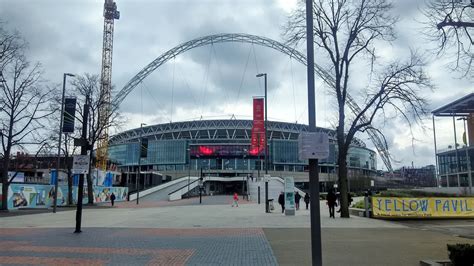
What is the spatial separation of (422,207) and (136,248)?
767 inches

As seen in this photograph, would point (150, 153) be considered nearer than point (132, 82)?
No

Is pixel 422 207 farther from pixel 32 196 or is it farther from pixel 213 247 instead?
pixel 32 196

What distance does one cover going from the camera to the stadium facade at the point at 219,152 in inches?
5389

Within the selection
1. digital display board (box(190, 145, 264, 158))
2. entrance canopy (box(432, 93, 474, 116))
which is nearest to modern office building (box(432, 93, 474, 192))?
entrance canopy (box(432, 93, 474, 116))

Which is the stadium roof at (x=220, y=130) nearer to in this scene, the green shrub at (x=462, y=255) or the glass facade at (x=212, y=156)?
the glass facade at (x=212, y=156)

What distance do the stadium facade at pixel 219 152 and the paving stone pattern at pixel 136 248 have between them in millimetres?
115045

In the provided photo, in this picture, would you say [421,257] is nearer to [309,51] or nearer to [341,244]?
[341,244]

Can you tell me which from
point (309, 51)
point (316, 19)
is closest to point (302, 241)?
point (309, 51)

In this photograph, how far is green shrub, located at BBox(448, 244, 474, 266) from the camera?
7957 millimetres

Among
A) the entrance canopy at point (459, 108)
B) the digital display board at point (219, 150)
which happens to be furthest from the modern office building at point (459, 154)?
the digital display board at point (219, 150)

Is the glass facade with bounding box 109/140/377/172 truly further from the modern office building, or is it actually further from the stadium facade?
the modern office building

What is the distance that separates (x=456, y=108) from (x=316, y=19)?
1203 inches

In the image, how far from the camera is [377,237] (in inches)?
Answer: 620

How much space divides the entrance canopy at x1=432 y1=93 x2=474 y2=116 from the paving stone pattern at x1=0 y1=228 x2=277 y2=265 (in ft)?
123
